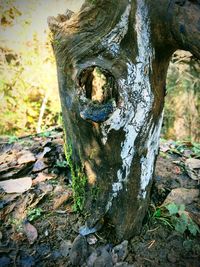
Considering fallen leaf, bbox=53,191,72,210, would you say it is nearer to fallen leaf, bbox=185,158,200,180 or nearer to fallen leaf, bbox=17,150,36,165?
fallen leaf, bbox=17,150,36,165

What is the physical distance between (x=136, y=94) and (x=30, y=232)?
4.89 feet

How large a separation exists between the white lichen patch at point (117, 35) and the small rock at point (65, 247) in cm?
159

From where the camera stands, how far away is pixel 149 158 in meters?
2.33

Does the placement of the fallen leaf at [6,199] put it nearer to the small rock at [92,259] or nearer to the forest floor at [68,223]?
the forest floor at [68,223]

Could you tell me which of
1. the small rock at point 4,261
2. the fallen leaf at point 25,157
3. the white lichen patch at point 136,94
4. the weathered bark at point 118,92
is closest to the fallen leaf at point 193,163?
the weathered bark at point 118,92

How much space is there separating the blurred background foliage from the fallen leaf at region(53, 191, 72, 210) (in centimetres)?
334

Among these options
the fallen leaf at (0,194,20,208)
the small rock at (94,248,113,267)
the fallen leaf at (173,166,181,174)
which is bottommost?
the small rock at (94,248,113,267)

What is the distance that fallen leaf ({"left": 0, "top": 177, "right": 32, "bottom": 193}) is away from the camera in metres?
2.88

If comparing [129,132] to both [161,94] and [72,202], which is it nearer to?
[161,94]

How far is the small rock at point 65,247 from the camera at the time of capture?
7.77 ft

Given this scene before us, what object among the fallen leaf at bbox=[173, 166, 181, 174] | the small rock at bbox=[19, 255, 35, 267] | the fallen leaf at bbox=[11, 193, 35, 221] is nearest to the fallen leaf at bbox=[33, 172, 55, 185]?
the fallen leaf at bbox=[11, 193, 35, 221]

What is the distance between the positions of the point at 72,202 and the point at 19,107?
3776mm

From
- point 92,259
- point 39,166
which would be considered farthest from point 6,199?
point 92,259

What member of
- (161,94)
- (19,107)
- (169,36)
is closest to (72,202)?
(161,94)
